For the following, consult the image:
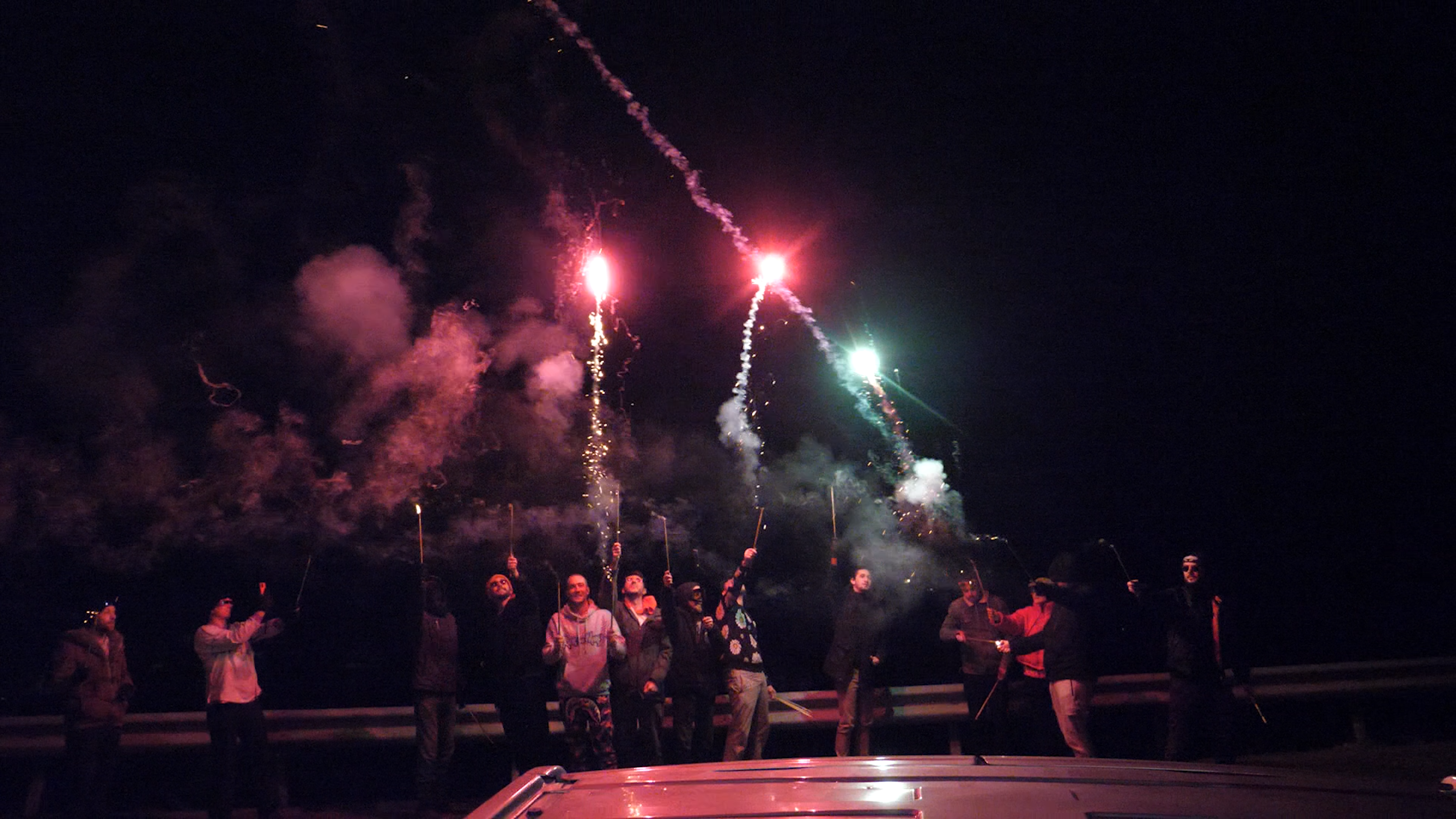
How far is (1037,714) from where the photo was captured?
28.2ft

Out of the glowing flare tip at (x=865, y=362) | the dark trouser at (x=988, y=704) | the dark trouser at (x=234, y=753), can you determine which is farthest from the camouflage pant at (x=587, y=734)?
the glowing flare tip at (x=865, y=362)

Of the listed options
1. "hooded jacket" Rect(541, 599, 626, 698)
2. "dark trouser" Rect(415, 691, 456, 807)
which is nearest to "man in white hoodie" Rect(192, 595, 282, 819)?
"dark trouser" Rect(415, 691, 456, 807)

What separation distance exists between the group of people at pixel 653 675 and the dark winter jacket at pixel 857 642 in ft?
0.05

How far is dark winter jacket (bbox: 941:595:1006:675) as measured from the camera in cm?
873

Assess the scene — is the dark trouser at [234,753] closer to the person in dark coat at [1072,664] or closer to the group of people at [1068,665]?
the group of people at [1068,665]

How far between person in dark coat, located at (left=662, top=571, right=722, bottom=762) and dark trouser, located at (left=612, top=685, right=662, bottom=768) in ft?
0.70

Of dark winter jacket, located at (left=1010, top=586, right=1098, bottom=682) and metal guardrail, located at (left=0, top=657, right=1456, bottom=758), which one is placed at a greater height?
dark winter jacket, located at (left=1010, top=586, right=1098, bottom=682)

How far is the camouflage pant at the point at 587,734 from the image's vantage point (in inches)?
317

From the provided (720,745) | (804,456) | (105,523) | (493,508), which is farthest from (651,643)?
(804,456)

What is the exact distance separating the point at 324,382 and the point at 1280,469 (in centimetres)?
1752

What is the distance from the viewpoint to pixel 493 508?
1312cm

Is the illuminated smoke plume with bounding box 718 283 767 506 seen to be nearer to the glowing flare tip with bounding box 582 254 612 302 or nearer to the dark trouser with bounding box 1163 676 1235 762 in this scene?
the glowing flare tip with bounding box 582 254 612 302

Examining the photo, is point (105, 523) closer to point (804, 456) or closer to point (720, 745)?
point (720, 745)

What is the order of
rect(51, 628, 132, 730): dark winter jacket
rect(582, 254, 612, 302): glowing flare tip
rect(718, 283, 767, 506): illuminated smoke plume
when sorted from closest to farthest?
1. rect(51, 628, 132, 730): dark winter jacket
2. rect(582, 254, 612, 302): glowing flare tip
3. rect(718, 283, 767, 506): illuminated smoke plume
